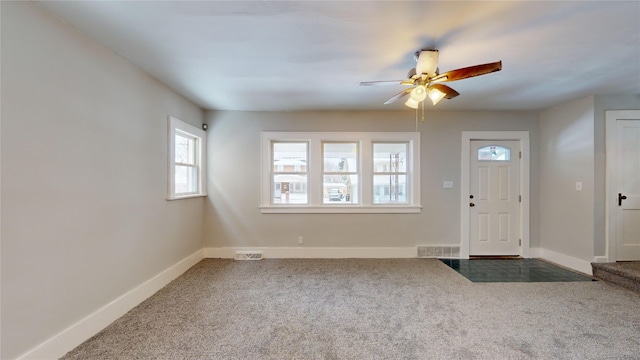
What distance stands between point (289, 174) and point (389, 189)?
1717mm

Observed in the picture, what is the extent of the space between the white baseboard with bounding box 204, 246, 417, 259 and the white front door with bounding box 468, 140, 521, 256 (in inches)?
47.5

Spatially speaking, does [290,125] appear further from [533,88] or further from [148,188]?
[533,88]

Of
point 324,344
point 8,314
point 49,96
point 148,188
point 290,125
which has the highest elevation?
point 290,125

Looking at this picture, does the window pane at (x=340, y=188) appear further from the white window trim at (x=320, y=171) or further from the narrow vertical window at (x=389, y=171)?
the narrow vertical window at (x=389, y=171)

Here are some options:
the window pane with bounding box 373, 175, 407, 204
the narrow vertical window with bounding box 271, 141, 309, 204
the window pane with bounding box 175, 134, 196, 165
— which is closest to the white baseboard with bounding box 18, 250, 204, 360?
the window pane with bounding box 175, 134, 196, 165

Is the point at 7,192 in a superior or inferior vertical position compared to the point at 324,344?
superior

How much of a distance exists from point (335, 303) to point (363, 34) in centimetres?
251

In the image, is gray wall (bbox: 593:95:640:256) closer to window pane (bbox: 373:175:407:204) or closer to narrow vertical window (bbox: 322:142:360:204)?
window pane (bbox: 373:175:407:204)

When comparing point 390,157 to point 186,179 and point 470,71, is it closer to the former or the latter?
point 470,71

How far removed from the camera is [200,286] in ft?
10.3

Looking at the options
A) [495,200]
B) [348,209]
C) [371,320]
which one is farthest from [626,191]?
[371,320]

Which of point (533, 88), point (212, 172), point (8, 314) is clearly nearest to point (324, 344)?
point (8, 314)

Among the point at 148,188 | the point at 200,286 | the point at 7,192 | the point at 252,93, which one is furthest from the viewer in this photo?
the point at 252,93

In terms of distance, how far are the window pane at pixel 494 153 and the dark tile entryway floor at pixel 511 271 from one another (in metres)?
1.66
